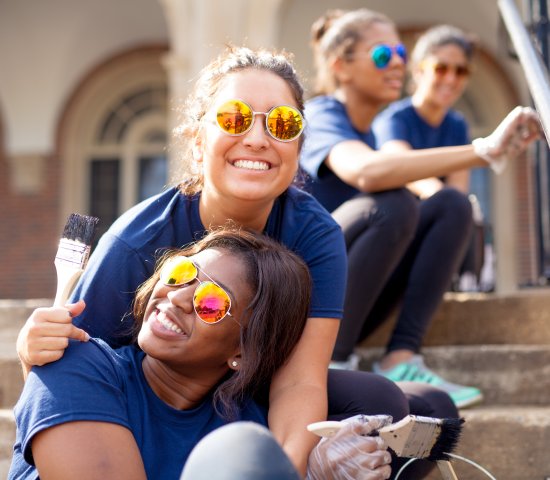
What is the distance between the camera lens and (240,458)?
120 centimetres

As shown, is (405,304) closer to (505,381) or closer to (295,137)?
(505,381)

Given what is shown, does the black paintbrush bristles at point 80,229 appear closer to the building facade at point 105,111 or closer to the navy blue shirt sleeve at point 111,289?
the navy blue shirt sleeve at point 111,289

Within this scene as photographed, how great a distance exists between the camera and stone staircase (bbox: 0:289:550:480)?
8.09 feet

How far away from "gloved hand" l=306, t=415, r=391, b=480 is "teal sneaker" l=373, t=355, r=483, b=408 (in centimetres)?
114

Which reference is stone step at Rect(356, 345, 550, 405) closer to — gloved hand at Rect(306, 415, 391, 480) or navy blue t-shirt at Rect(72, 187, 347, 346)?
navy blue t-shirt at Rect(72, 187, 347, 346)

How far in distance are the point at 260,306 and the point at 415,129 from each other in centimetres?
192

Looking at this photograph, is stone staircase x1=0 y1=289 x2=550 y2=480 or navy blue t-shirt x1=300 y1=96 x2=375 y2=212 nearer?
stone staircase x1=0 y1=289 x2=550 y2=480

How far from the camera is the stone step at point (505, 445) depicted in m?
2.46

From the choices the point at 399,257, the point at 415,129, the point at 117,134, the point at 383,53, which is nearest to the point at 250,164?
the point at 399,257

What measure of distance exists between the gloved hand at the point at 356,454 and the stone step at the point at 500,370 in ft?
4.72

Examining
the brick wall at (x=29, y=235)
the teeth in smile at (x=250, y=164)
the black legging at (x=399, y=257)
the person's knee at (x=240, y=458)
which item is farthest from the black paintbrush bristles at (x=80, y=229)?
the brick wall at (x=29, y=235)

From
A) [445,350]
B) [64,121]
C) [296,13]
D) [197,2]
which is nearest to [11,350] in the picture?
[445,350]

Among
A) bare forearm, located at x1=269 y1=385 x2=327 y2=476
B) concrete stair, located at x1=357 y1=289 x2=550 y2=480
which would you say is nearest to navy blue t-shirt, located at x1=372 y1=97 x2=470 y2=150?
concrete stair, located at x1=357 y1=289 x2=550 y2=480

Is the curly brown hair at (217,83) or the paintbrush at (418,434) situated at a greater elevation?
the curly brown hair at (217,83)
